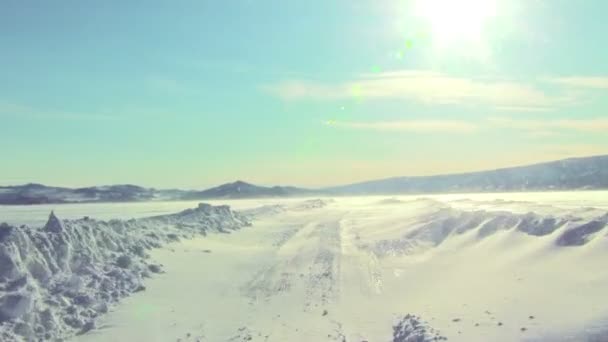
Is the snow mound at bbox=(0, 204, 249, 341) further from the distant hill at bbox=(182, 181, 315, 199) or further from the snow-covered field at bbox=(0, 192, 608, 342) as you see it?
the distant hill at bbox=(182, 181, 315, 199)

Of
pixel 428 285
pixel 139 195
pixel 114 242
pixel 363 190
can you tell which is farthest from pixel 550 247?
pixel 363 190

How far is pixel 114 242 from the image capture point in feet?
54.9

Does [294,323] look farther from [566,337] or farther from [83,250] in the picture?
[83,250]

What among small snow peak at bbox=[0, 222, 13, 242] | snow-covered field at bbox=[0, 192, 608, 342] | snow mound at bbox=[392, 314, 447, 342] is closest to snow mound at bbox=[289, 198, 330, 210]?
snow-covered field at bbox=[0, 192, 608, 342]

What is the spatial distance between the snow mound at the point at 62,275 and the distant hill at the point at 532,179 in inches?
3808

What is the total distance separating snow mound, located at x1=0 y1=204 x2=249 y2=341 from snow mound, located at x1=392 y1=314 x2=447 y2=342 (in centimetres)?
628

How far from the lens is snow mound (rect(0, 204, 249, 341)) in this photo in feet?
32.3

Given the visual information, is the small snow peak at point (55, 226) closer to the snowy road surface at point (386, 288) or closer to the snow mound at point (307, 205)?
the snowy road surface at point (386, 288)

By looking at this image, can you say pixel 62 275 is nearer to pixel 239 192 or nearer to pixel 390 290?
pixel 390 290

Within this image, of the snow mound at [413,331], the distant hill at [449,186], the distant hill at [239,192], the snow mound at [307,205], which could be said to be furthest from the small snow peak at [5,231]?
the distant hill at [239,192]

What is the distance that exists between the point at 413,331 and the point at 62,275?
28.1ft

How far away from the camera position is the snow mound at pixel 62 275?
9844 mm

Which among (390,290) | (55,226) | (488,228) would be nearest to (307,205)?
(488,228)

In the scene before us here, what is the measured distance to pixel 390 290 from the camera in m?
13.6
